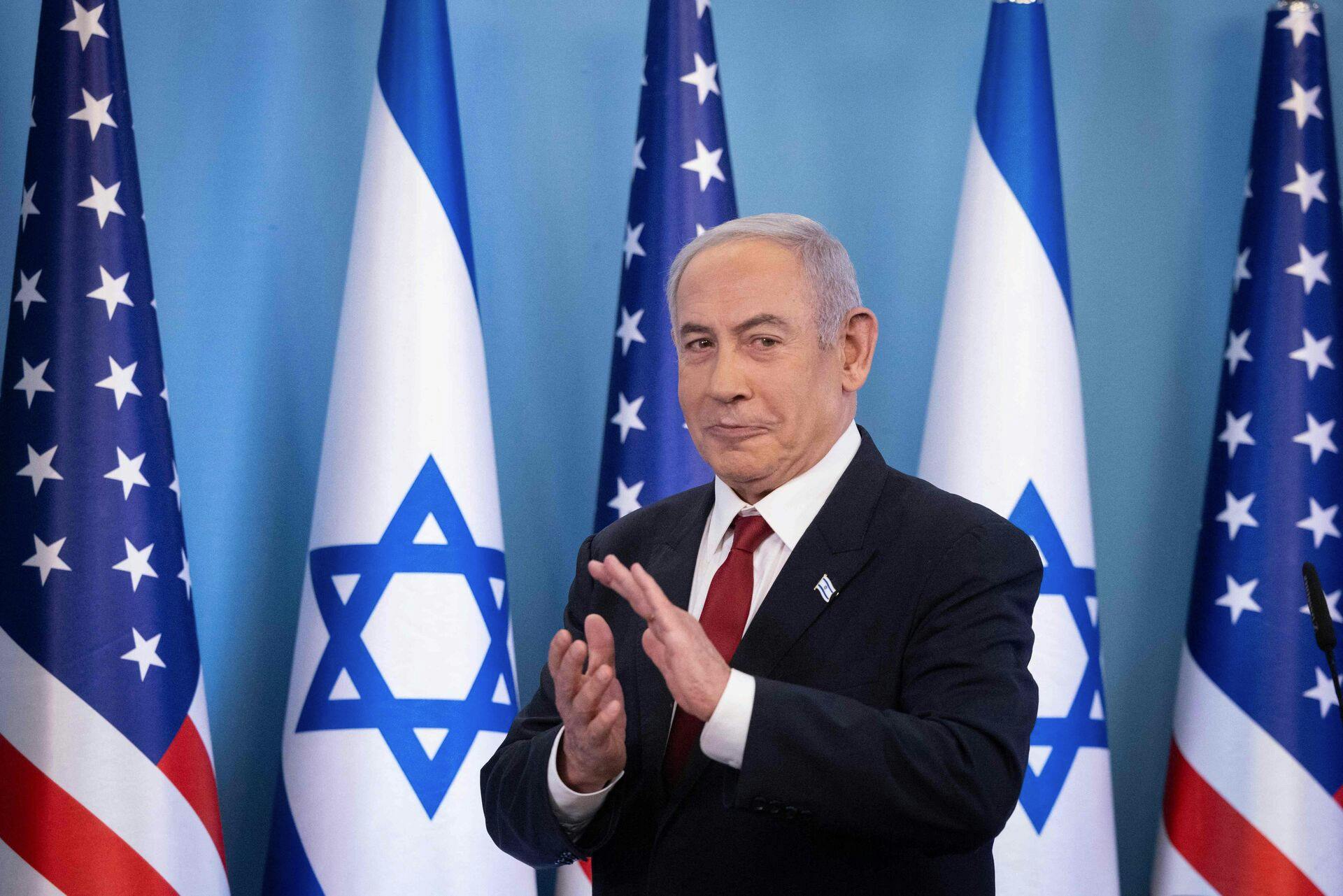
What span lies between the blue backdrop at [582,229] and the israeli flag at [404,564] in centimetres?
43

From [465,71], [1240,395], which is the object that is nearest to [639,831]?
[1240,395]

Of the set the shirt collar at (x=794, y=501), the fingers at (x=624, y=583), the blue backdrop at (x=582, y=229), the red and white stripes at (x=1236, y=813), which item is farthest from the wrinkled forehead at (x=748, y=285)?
the red and white stripes at (x=1236, y=813)

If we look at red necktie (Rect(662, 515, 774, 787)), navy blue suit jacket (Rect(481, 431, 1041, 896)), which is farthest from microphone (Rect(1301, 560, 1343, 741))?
red necktie (Rect(662, 515, 774, 787))

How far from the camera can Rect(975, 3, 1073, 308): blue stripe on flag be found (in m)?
3.32

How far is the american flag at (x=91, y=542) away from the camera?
274cm

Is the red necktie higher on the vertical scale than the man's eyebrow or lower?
lower

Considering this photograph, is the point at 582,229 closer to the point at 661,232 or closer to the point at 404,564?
the point at 661,232

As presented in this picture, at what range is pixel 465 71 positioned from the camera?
3.70 meters

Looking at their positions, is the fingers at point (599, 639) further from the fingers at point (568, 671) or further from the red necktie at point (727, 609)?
the red necktie at point (727, 609)

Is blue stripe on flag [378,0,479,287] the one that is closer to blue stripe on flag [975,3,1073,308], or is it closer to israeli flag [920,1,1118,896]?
israeli flag [920,1,1118,896]

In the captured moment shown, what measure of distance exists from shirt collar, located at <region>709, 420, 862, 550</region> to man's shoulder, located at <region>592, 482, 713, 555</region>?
0.16ft

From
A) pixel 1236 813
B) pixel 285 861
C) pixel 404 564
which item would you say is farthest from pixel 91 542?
pixel 1236 813

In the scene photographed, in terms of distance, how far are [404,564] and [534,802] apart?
1562mm

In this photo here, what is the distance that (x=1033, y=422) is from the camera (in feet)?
10.6
